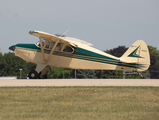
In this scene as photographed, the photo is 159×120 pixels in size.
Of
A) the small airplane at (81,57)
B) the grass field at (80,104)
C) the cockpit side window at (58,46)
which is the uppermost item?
the cockpit side window at (58,46)

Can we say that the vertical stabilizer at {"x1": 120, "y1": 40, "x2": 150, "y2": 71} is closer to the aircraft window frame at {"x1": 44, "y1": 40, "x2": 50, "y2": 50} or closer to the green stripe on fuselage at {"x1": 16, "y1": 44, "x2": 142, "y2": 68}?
the green stripe on fuselage at {"x1": 16, "y1": 44, "x2": 142, "y2": 68}

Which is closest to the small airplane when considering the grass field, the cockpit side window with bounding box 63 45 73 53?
the cockpit side window with bounding box 63 45 73 53

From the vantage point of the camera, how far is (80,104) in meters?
10.2

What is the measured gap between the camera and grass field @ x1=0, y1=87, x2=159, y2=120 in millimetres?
8365

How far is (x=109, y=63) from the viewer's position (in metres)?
21.7

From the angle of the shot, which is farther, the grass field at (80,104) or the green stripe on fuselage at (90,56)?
the green stripe on fuselage at (90,56)

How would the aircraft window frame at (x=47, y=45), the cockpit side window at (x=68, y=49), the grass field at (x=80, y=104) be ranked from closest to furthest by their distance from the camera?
the grass field at (x=80, y=104), the cockpit side window at (x=68, y=49), the aircraft window frame at (x=47, y=45)

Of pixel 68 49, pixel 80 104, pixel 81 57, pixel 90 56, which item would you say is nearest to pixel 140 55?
pixel 90 56

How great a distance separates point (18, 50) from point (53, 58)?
3.06m

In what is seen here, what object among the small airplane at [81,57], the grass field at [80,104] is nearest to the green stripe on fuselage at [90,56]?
the small airplane at [81,57]

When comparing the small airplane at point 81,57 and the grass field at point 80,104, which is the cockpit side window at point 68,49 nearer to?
the small airplane at point 81,57

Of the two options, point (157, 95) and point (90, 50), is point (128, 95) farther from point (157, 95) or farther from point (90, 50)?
point (90, 50)

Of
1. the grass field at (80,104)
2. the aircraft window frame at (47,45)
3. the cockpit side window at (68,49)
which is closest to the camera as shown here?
the grass field at (80,104)

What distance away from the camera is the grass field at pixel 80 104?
836 centimetres
